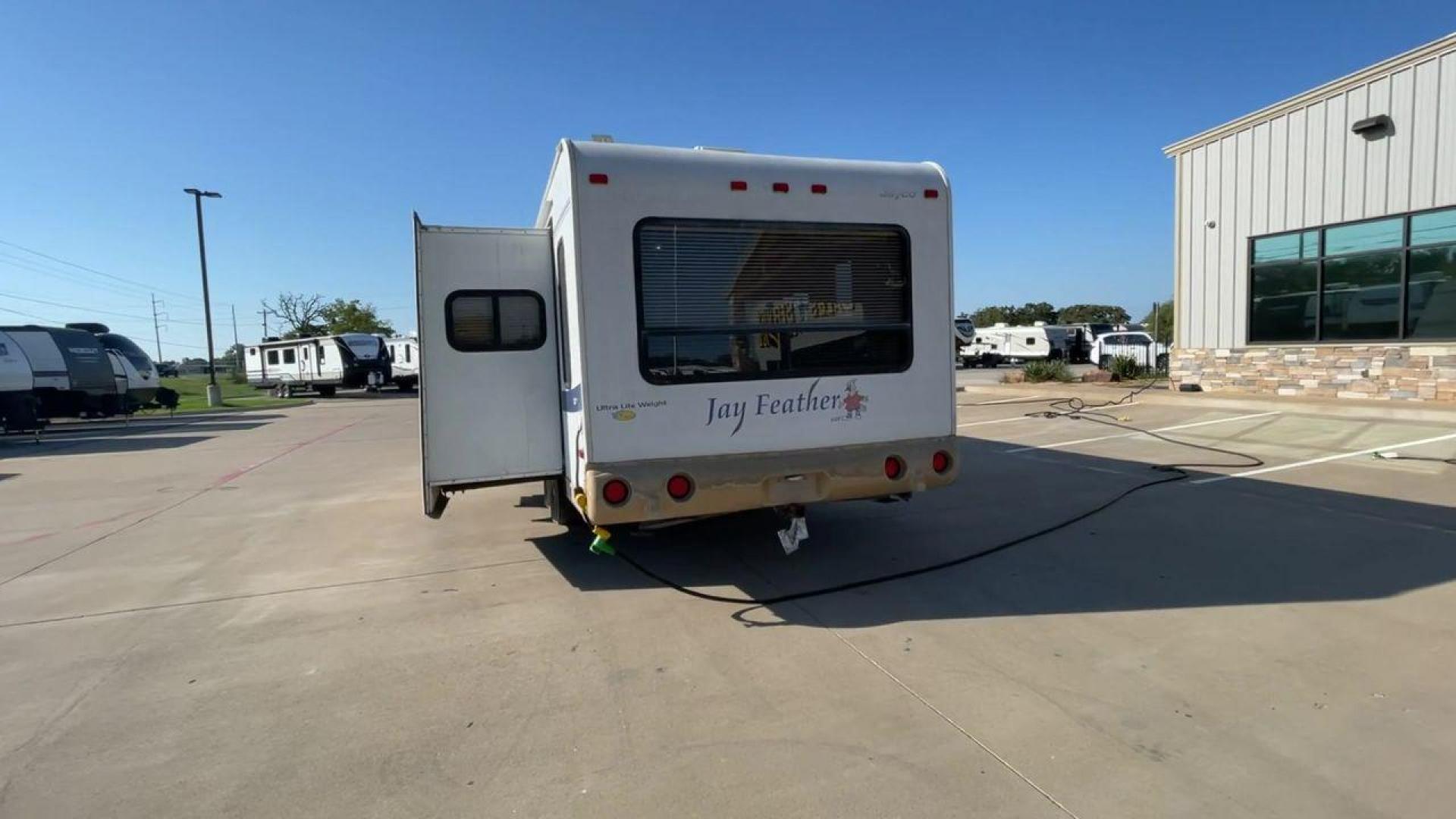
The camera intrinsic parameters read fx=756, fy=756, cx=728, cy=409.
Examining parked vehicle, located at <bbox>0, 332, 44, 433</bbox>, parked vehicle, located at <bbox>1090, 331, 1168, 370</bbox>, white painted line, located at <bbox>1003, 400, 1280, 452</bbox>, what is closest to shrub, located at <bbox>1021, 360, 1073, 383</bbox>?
parked vehicle, located at <bbox>1090, 331, 1168, 370</bbox>

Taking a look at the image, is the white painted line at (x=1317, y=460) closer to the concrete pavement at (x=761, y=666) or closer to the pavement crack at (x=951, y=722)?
the concrete pavement at (x=761, y=666)


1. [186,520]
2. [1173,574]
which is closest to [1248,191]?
[1173,574]

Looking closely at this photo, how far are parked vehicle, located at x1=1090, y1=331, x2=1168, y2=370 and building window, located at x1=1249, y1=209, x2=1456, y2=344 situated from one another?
18.4 ft

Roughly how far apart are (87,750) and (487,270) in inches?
139

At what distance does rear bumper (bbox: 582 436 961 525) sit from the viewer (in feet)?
15.1

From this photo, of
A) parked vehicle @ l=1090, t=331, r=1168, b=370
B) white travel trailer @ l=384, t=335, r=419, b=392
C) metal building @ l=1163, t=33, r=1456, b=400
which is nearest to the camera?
metal building @ l=1163, t=33, r=1456, b=400

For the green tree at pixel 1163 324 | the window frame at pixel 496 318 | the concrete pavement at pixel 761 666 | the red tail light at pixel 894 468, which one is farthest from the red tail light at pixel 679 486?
the green tree at pixel 1163 324

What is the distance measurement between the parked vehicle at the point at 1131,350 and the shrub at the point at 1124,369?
0.34 metres

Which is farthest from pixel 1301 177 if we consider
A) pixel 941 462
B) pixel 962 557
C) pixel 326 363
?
pixel 326 363

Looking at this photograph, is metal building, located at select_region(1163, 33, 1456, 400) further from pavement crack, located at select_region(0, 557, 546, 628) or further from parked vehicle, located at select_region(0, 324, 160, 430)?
parked vehicle, located at select_region(0, 324, 160, 430)

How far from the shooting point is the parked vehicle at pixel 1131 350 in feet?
70.9

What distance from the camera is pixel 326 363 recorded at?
35781mm

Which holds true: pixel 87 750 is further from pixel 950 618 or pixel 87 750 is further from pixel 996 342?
pixel 996 342

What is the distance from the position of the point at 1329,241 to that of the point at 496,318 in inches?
603
